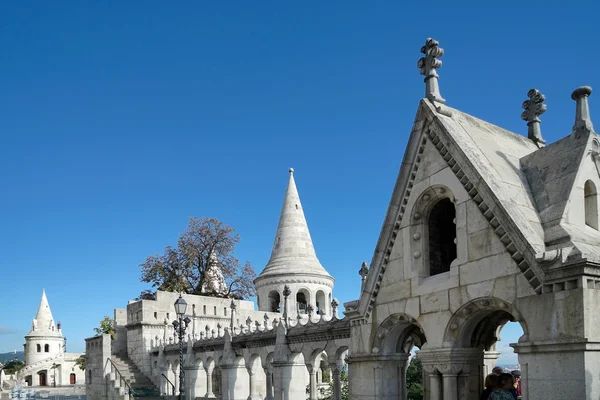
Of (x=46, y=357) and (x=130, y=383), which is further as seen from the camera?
(x=46, y=357)

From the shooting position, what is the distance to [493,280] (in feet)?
32.7

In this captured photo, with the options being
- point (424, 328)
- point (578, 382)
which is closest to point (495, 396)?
point (578, 382)

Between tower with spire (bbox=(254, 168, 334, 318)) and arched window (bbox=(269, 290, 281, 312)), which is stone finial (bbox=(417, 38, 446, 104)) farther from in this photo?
arched window (bbox=(269, 290, 281, 312))

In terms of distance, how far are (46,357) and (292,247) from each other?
64.4 metres

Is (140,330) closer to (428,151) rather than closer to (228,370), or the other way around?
(228,370)

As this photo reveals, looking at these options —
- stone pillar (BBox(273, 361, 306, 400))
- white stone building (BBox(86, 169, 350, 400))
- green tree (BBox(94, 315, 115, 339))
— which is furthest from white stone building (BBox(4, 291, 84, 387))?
stone pillar (BBox(273, 361, 306, 400))

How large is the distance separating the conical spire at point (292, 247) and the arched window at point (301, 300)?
1.72m

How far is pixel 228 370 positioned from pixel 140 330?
11799 mm

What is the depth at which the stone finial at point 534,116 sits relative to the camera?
13.5 meters

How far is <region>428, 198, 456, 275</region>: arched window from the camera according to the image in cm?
1196

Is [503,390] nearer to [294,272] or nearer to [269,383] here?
[269,383]

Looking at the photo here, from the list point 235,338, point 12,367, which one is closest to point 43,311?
point 12,367

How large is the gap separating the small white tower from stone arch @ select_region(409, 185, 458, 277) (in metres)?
94.0

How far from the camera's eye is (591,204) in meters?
10.5
